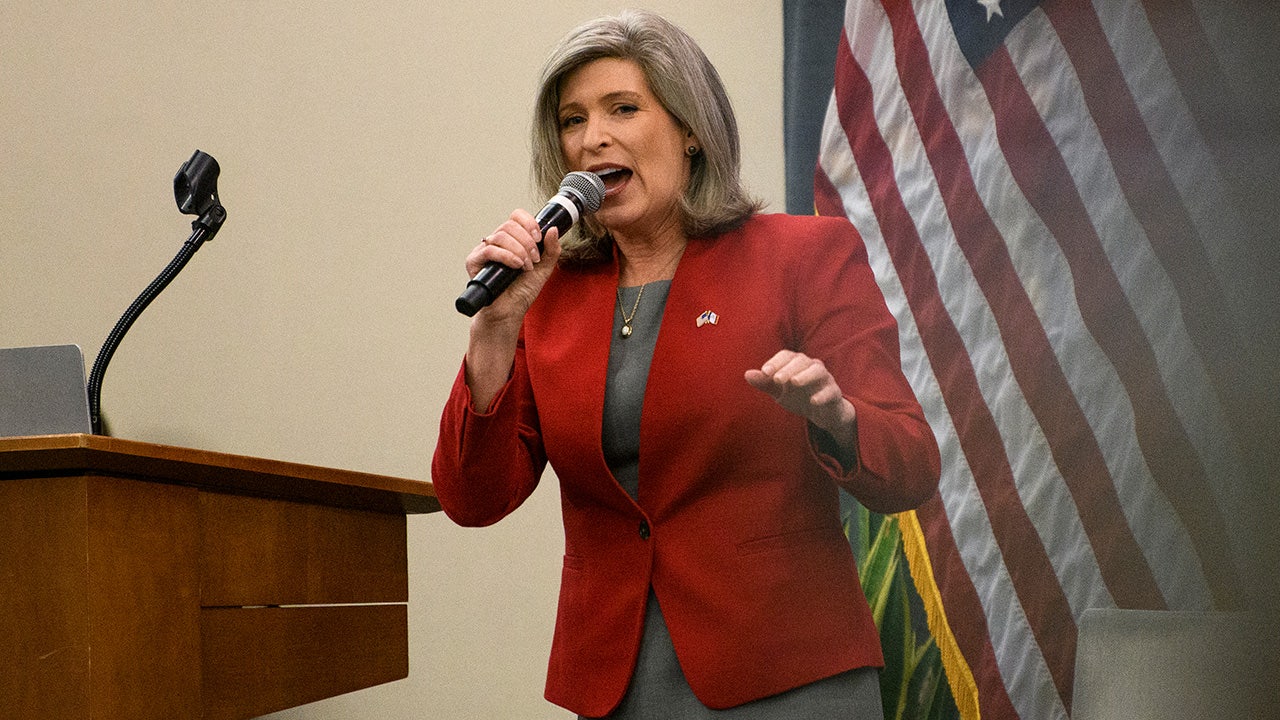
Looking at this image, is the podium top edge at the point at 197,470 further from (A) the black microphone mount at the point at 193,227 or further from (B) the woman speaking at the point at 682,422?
(A) the black microphone mount at the point at 193,227

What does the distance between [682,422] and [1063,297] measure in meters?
0.38

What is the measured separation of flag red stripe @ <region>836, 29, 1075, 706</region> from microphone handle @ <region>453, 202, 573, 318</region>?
1.71ft

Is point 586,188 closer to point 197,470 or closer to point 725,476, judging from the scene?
point 725,476

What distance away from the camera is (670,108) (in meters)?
1.16

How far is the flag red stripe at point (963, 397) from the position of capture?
111 cm

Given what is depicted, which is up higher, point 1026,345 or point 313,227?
point 313,227

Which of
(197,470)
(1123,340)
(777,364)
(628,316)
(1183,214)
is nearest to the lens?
(1183,214)

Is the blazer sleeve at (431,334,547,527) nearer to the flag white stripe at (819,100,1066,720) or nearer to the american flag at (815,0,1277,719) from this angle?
the american flag at (815,0,1277,719)

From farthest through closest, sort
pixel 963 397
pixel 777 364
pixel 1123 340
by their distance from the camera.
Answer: pixel 963 397 < pixel 777 364 < pixel 1123 340

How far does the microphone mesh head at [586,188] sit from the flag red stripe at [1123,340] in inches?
15.3

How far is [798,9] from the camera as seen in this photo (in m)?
2.34

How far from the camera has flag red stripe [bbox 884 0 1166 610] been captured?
528 mm

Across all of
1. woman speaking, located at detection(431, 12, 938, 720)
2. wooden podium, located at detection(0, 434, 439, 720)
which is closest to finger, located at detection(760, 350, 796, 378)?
woman speaking, located at detection(431, 12, 938, 720)

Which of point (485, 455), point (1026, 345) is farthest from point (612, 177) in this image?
point (1026, 345)
